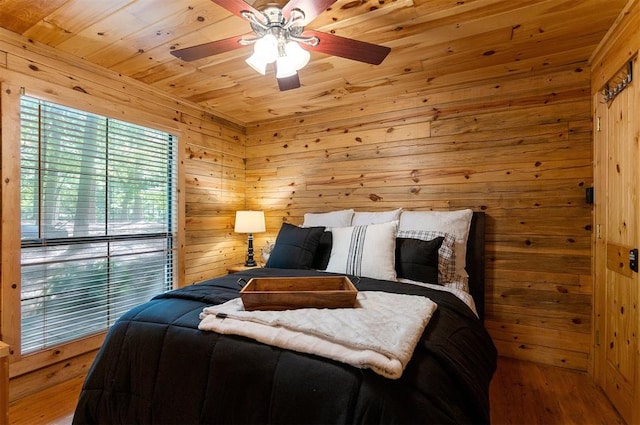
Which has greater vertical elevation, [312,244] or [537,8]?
[537,8]

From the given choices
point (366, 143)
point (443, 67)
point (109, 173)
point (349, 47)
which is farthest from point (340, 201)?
point (109, 173)

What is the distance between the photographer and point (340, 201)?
3.32 m

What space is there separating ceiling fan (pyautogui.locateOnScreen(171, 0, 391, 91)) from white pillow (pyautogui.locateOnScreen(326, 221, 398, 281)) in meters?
1.18

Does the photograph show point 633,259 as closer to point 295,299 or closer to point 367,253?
point 367,253

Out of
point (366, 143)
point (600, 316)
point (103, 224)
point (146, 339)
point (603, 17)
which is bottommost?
point (600, 316)

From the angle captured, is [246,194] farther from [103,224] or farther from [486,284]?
[486,284]

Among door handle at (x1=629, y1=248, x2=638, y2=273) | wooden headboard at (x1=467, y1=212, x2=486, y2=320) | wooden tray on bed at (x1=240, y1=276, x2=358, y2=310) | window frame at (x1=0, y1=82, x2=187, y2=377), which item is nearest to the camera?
wooden tray on bed at (x1=240, y1=276, x2=358, y2=310)

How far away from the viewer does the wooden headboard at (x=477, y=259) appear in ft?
8.20

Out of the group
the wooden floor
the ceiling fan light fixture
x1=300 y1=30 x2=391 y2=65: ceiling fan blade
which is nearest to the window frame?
the wooden floor

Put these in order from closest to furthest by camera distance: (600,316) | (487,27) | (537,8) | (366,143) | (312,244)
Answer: (537,8) → (487,27) → (600,316) → (312,244) → (366,143)

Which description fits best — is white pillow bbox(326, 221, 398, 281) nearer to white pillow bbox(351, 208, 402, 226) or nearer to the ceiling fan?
white pillow bbox(351, 208, 402, 226)

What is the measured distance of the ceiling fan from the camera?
135 cm

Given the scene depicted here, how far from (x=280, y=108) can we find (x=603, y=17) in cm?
258

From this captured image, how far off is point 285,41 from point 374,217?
65.6 inches
